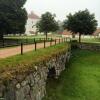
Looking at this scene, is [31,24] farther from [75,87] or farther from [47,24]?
[75,87]

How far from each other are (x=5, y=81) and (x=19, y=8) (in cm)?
4055

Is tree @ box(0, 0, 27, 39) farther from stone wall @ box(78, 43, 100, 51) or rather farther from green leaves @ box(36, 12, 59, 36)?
green leaves @ box(36, 12, 59, 36)

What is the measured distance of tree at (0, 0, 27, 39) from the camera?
45.7 m

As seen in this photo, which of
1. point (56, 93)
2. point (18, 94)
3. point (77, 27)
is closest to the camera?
point (18, 94)

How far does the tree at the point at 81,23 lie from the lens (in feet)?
185

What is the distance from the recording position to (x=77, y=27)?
56.5m

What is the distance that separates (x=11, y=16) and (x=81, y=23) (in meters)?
15.5

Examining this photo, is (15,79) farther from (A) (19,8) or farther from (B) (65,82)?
(A) (19,8)

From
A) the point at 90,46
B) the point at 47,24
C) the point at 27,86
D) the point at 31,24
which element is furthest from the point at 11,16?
the point at 31,24

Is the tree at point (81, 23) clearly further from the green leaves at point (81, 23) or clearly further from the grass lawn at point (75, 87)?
the grass lawn at point (75, 87)

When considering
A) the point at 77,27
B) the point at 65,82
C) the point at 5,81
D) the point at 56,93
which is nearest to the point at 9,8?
the point at 77,27

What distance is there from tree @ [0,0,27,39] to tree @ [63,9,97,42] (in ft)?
37.2

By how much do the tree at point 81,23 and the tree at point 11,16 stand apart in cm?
1134

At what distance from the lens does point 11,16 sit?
47.3m
